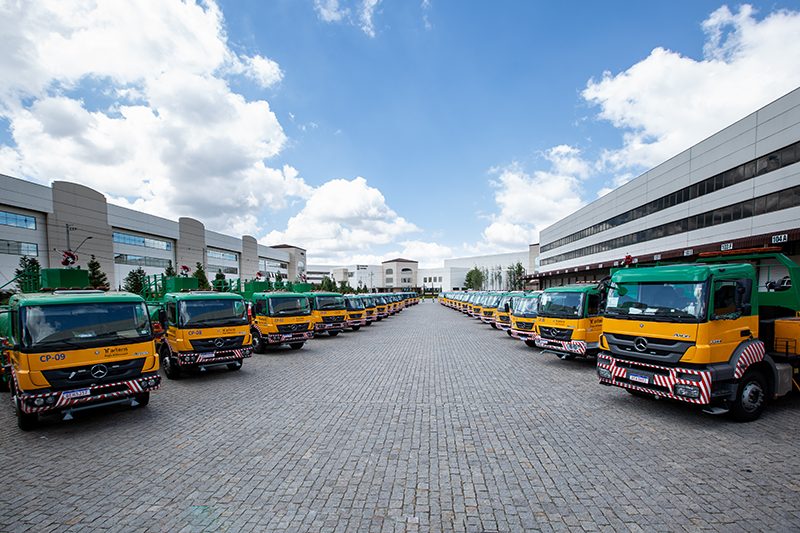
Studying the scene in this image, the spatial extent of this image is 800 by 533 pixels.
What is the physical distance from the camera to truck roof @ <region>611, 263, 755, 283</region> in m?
6.23

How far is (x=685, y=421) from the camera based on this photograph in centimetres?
611

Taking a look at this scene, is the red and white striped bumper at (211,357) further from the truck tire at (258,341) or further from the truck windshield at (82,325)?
the truck tire at (258,341)

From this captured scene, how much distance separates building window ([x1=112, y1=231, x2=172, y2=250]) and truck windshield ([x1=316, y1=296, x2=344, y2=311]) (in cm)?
4279

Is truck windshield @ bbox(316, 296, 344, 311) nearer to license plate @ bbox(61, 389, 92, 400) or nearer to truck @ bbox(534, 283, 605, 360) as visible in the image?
truck @ bbox(534, 283, 605, 360)

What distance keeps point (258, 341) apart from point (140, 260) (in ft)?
156

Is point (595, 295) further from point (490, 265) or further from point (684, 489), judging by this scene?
point (490, 265)

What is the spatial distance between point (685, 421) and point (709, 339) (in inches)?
56.4

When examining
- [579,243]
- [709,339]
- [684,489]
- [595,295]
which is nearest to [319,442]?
[684,489]

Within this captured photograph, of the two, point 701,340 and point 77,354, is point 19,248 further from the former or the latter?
point 701,340

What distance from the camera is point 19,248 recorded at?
35.6m

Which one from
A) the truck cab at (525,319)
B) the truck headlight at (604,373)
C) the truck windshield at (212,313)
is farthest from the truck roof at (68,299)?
the truck cab at (525,319)

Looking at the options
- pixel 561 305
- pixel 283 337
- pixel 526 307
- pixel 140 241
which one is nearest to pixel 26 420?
pixel 283 337

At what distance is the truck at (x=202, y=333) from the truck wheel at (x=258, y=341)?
359 cm

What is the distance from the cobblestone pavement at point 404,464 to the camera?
3.63 metres
